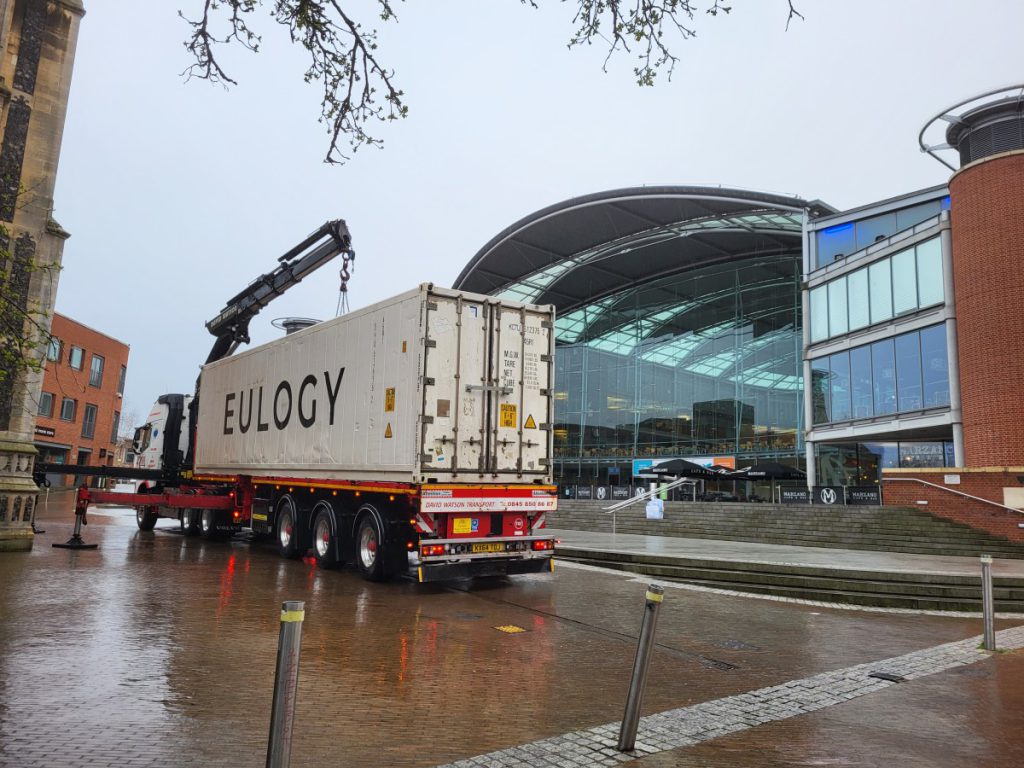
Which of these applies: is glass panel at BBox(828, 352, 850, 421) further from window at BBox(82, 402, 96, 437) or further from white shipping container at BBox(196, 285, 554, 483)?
window at BBox(82, 402, 96, 437)

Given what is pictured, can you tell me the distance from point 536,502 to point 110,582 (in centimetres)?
618

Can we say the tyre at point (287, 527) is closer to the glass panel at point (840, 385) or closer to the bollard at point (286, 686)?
A: the bollard at point (286, 686)

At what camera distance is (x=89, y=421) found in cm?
5250

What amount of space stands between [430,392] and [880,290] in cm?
2333

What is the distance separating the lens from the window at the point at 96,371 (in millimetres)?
52084

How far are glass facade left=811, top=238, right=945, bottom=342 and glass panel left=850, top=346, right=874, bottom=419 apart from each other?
1131mm

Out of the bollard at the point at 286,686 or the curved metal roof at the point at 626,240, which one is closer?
the bollard at the point at 286,686

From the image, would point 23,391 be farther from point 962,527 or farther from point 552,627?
point 962,527

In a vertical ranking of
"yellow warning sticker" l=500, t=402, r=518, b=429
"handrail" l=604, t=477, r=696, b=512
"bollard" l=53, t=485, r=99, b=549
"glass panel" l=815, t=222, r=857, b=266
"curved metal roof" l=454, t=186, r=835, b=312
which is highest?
"curved metal roof" l=454, t=186, r=835, b=312

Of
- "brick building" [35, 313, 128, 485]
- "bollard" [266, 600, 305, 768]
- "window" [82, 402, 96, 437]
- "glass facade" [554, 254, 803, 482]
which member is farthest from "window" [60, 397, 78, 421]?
"bollard" [266, 600, 305, 768]

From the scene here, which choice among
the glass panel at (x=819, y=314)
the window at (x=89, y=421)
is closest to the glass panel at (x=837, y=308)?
the glass panel at (x=819, y=314)

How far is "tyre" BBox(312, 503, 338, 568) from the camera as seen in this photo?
41.1ft

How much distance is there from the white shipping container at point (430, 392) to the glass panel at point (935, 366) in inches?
727

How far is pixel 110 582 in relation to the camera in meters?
10.2
